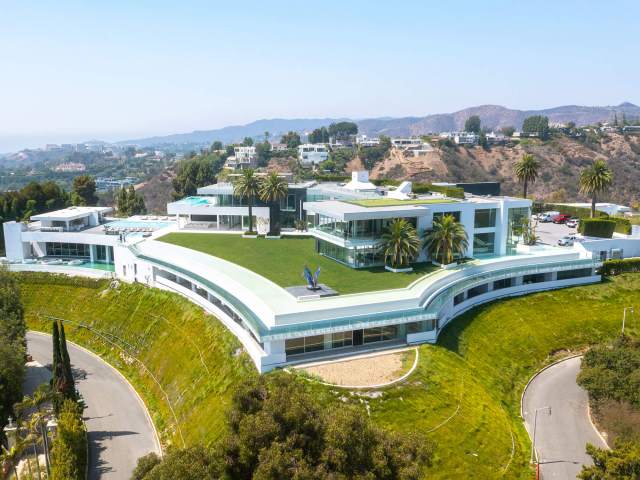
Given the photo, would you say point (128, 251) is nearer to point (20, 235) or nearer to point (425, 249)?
point (20, 235)

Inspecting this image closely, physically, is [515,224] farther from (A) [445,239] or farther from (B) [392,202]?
(B) [392,202]

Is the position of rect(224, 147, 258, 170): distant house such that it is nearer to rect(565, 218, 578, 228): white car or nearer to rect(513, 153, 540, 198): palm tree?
rect(513, 153, 540, 198): palm tree

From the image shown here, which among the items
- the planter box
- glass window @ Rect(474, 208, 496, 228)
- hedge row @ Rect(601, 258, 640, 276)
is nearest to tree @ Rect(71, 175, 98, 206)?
A: the planter box

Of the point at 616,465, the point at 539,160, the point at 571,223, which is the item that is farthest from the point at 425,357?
the point at 539,160

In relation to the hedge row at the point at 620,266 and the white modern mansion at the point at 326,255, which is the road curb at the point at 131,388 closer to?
the white modern mansion at the point at 326,255

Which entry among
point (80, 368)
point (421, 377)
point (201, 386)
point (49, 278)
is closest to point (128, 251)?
point (49, 278)

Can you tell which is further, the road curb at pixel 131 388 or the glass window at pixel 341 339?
the glass window at pixel 341 339

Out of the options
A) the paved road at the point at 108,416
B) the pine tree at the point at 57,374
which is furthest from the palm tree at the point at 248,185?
the pine tree at the point at 57,374
